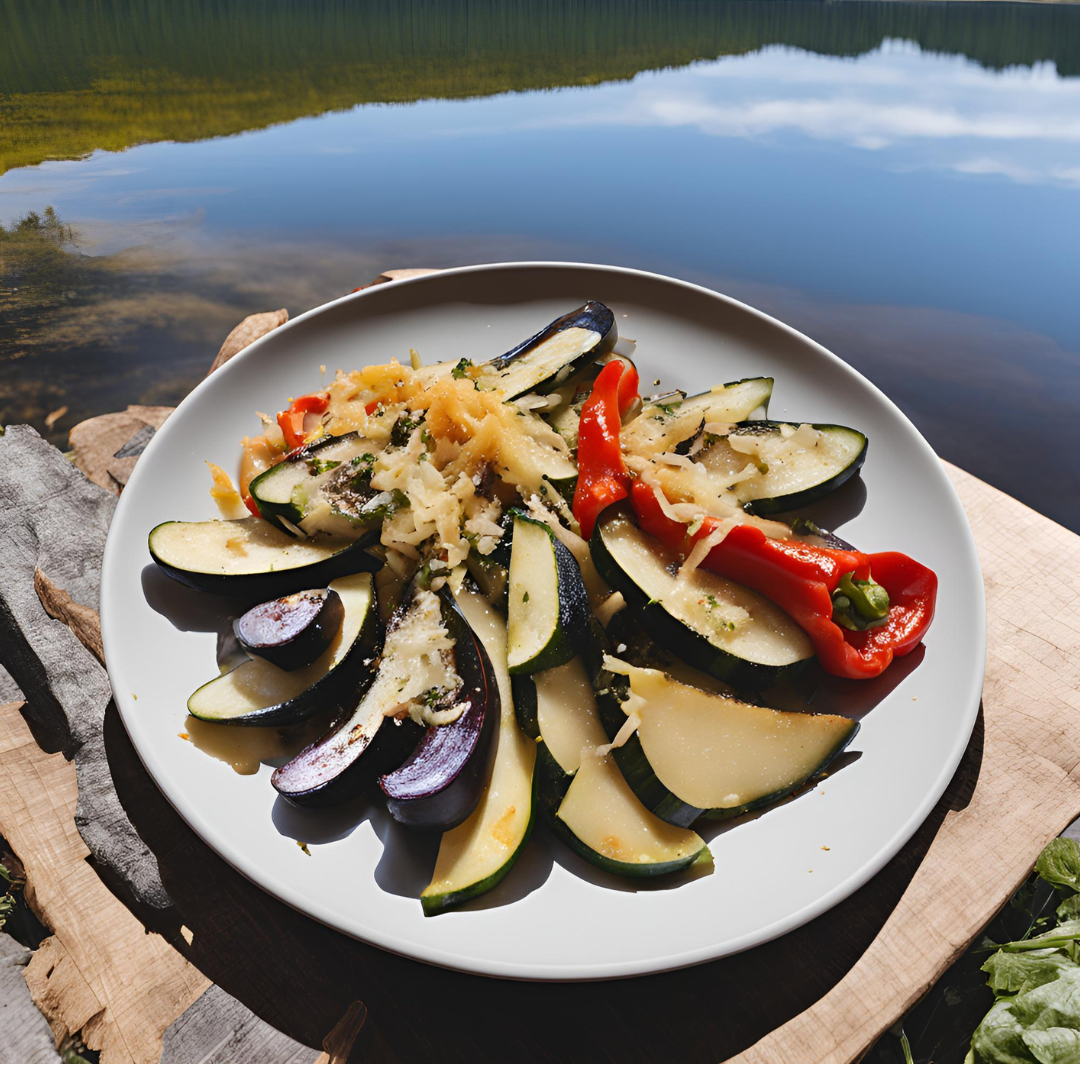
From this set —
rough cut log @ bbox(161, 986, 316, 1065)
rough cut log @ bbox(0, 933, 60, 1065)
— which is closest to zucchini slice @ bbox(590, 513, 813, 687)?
rough cut log @ bbox(161, 986, 316, 1065)

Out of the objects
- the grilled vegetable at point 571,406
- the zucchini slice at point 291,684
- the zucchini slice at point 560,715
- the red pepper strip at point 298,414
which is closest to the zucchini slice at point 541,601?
the zucchini slice at point 560,715

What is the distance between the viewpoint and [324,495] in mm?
2807

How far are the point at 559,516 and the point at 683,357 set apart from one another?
4.44 ft

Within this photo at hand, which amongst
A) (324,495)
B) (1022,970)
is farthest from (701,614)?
(1022,970)

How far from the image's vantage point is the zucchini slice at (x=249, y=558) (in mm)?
2646

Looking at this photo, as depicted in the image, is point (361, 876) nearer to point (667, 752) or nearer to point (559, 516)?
point (667, 752)

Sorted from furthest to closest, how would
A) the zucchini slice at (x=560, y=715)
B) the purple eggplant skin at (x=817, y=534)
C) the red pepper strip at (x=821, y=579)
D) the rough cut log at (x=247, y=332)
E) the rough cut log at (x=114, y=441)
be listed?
1. the rough cut log at (x=247, y=332)
2. the rough cut log at (x=114, y=441)
3. the purple eggplant skin at (x=817, y=534)
4. the red pepper strip at (x=821, y=579)
5. the zucchini slice at (x=560, y=715)

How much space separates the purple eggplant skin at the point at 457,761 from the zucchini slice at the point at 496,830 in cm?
4

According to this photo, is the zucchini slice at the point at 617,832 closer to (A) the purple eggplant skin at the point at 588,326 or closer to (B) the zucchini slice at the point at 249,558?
(B) the zucchini slice at the point at 249,558

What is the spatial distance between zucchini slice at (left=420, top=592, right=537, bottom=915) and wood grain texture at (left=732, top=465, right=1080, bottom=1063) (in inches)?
37.3

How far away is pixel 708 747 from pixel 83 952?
2.11 meters

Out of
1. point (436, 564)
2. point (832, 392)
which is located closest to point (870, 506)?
point (832, 392)

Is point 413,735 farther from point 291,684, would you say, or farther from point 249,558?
point 249,558

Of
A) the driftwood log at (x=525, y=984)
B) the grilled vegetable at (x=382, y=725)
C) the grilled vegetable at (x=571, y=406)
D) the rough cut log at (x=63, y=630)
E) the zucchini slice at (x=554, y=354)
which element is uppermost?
the zucchini slice at (x=554, y=354)
